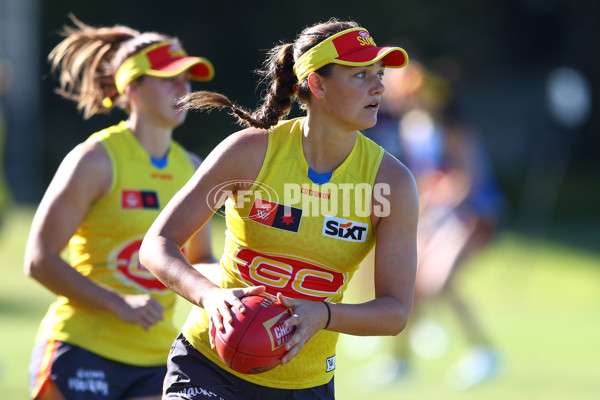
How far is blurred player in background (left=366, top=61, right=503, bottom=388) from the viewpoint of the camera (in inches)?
333

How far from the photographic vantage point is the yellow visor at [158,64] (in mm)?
4672

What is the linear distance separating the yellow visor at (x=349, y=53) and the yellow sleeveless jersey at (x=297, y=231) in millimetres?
311

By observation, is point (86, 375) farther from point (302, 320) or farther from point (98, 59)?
point (98, 59)

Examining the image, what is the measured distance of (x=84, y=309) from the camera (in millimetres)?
4262

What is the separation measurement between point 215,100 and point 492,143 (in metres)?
20.9

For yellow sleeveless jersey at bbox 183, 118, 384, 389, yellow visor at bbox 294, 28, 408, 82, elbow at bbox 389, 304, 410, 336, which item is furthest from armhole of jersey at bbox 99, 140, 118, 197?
elbow at bbox 389, 304, 410, 336

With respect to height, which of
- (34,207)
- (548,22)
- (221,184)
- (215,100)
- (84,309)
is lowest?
(34,207)

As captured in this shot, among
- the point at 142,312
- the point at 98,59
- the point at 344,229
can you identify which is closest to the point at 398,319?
the point at 344,229

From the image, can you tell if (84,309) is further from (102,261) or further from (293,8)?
(293,8)

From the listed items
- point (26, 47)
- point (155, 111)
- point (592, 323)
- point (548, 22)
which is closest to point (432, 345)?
point (592, 323)

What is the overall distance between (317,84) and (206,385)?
125 cm

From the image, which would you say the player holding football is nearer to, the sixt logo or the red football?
the sixt logo

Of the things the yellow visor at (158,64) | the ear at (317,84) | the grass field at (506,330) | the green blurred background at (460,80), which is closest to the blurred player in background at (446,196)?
the grass field at (506,330)

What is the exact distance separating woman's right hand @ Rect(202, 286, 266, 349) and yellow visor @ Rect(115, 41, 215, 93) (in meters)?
1.70
